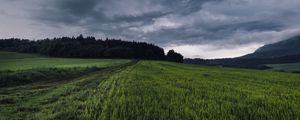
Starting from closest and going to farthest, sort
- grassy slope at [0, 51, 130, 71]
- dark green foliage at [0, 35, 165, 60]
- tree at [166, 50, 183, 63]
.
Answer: grassy slope at [0, 51, 130, 71] < dark green foliage at [0, 35, 165, 60] < tree at [166, 50, 183, 63]

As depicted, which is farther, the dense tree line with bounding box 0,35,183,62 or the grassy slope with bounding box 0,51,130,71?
the dense tree line with bounding box 0,35,183,62

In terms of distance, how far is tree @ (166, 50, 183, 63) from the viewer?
152788mm

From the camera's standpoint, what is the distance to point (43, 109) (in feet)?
46.6

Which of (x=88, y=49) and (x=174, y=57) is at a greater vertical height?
(x=88, y=49)

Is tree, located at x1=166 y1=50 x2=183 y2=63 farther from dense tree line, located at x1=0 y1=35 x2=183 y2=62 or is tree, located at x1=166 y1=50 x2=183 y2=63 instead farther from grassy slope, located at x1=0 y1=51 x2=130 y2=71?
grassy slope, located at x1=0 y1=51 x2=130 y2=71

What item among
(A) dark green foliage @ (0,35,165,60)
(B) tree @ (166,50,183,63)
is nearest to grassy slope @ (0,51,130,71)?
(A) dark green foliage @ (0,35,165,60)

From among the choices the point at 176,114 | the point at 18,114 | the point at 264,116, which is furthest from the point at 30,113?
the point at 264,116

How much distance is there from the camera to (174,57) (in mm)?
154500

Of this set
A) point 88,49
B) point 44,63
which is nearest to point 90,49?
point 88,49

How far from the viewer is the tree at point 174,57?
153 metres

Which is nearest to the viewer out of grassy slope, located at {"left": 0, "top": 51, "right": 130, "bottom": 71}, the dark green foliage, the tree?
grassy slope, located at {"left": 0, "top": 51, "right": 130, "bottom": 71}

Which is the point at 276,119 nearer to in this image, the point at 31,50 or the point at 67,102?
the point at 67,102

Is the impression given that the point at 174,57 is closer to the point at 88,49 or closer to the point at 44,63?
the point at 88,49

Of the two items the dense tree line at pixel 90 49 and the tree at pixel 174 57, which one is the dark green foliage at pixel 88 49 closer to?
the dense tree line at pixel 90 49
